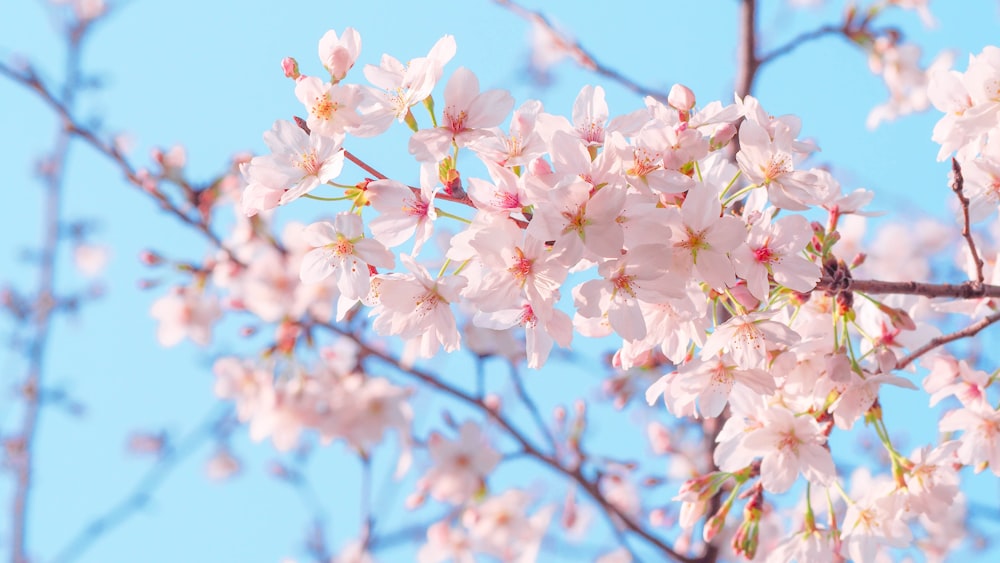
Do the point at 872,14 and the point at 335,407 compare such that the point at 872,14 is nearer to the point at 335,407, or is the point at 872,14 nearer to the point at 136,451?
the point at 335,407

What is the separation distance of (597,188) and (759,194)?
388 millimetres

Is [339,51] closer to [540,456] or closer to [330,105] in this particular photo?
[330,105]

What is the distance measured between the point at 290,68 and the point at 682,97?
0.66m

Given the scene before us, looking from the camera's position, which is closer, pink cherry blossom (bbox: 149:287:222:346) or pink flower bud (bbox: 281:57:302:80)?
pink flower bud (bbox: 281:57:302:80)

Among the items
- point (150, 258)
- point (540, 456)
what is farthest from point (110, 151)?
point (540, 456)

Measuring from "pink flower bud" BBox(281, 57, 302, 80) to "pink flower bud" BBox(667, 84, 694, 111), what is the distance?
2.05 feet

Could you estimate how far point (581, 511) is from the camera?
16.9 feet

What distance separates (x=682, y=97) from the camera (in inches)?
51.5

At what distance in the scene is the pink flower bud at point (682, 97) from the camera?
131 centimetres

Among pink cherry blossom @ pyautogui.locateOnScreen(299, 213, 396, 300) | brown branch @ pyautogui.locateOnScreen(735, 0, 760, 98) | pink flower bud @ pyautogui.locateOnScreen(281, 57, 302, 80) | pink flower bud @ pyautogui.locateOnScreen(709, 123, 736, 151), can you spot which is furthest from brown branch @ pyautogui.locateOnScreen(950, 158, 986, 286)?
brown branch @ pyautogui.locateOnScreen(735, 0, 760, 98)

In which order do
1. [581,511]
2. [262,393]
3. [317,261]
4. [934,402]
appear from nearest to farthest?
[317,261], [934,402], [262,393], [581,511]

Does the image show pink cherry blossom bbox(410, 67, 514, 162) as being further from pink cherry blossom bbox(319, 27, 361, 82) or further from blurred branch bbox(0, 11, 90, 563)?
blurred branch bbox(0, 11, 90, 563)

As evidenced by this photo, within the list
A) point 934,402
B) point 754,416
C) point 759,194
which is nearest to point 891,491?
point 934,402

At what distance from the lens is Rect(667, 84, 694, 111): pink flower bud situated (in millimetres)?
1307
